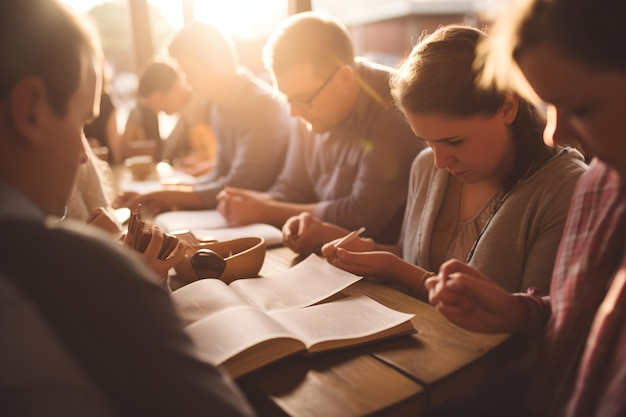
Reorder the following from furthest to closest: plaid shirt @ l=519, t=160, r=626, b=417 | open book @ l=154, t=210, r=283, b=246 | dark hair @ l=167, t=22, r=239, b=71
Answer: dark hair @ l=167, t=22, r=239, b=71 < open book @ l=154, t=210, r=283, b=246 < plaid shirt @ l=519, t=160, r=626, b=417

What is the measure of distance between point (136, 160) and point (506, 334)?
2696 millimetres

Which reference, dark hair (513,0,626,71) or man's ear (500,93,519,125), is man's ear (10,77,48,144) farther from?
man's ear (500,93,519,125)

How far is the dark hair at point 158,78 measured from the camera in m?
4.31

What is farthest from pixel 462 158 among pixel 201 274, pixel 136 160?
pixel 136 160

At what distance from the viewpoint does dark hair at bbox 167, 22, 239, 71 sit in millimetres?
2740

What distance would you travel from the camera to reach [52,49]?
65 centimetres

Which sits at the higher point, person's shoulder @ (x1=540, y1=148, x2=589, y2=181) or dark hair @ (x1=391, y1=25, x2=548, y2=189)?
dark hair @ (x1=391, y1=25, x2=548, y2=189)

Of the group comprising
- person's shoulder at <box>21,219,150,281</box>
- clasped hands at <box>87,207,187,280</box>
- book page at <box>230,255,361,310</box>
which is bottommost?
book page at <box>230,255,361,310</box>

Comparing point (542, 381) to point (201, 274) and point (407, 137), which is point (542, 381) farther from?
point (407, 137)

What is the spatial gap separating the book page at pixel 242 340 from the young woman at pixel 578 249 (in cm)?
30

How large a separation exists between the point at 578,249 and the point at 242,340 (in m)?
0.64

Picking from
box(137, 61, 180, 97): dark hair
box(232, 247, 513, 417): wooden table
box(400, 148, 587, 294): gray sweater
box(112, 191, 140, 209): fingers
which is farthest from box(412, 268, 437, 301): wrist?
box(137, 61, 180, 97): dark hair

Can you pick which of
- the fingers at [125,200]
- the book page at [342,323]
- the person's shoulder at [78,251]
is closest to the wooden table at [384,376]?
the book page at [342,323]

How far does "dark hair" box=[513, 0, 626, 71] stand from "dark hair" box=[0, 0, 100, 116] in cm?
63
